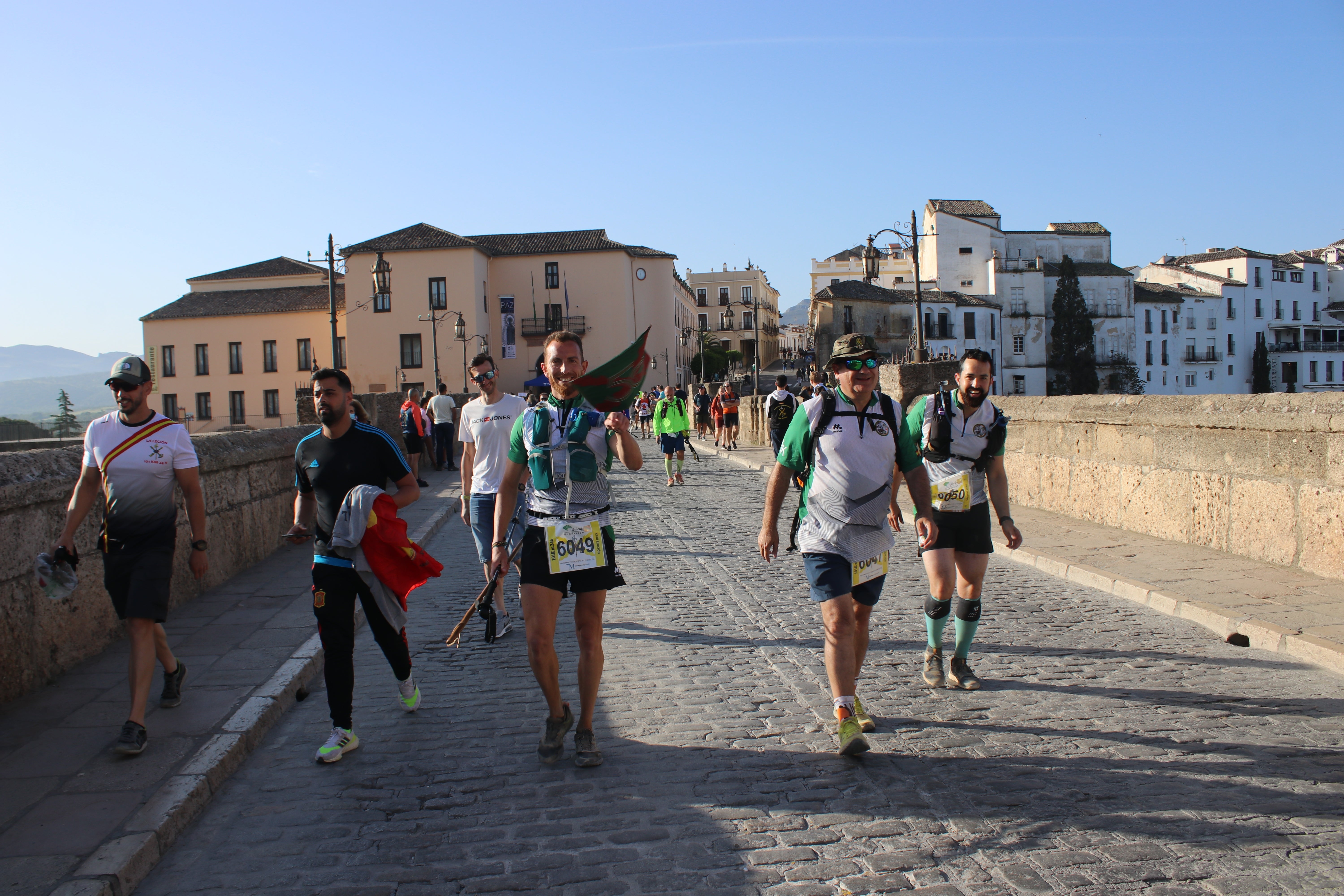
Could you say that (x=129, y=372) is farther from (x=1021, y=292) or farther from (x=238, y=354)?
(x=1021, y=292)

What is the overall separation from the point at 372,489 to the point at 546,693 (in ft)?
3.84

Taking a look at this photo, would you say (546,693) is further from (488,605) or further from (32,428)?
(32,428)

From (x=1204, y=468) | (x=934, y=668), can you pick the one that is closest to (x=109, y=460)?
(x=934, y=668)

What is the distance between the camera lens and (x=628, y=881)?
9.86 feet

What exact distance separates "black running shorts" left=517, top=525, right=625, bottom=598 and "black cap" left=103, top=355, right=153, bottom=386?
6.47 ft

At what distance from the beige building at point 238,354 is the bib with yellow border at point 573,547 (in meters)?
64.5

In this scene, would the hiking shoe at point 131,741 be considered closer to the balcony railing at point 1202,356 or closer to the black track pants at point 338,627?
the black track pants at point 338,627

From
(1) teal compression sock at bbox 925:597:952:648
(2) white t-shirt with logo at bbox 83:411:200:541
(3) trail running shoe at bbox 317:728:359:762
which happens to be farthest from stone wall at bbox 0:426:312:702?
(1) teal compression sock at bbox 925:597:952:648

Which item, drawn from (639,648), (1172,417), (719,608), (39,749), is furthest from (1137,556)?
(39,749)

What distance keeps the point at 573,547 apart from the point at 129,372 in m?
2.24

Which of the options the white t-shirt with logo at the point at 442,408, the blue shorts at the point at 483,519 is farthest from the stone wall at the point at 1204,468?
the white t-shirt with logo at the point at 442,408

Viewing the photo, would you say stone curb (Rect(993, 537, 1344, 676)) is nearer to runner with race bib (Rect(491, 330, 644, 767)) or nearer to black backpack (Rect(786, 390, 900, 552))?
black backpack (Rect(786, 390, 900, 552))

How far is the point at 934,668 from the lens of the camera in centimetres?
505

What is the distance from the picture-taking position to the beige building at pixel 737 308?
108375mm
